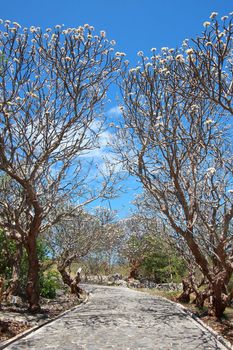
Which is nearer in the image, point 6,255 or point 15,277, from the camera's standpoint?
point 15,277

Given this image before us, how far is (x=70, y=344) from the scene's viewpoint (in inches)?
358

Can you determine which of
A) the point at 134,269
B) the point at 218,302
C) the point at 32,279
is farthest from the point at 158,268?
the point at 32,279

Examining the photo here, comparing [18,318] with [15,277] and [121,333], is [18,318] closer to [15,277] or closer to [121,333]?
[121,333]

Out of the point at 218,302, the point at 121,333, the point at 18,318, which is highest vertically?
the point at 218,302

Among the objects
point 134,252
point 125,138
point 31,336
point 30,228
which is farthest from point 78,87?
point 134,252

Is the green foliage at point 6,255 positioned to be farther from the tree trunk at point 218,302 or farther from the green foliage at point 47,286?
the tree trunk at point 218,302

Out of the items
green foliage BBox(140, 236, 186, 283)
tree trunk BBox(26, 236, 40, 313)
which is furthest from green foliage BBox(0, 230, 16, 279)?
green foliage BBox(140, 236, 186, 283)

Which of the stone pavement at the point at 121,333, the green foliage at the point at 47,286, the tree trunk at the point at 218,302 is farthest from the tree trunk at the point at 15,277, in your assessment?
the tree trunk at the point at 218,302

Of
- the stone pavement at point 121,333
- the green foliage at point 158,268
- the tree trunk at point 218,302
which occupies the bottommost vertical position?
the stone pavement at point 121,333

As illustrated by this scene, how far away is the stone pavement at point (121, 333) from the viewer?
29.5 feet

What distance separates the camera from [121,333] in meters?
10.7

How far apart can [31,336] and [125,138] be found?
26.1ft

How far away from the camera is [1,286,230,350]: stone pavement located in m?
9.00

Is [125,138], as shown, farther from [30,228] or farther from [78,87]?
[30,228]
